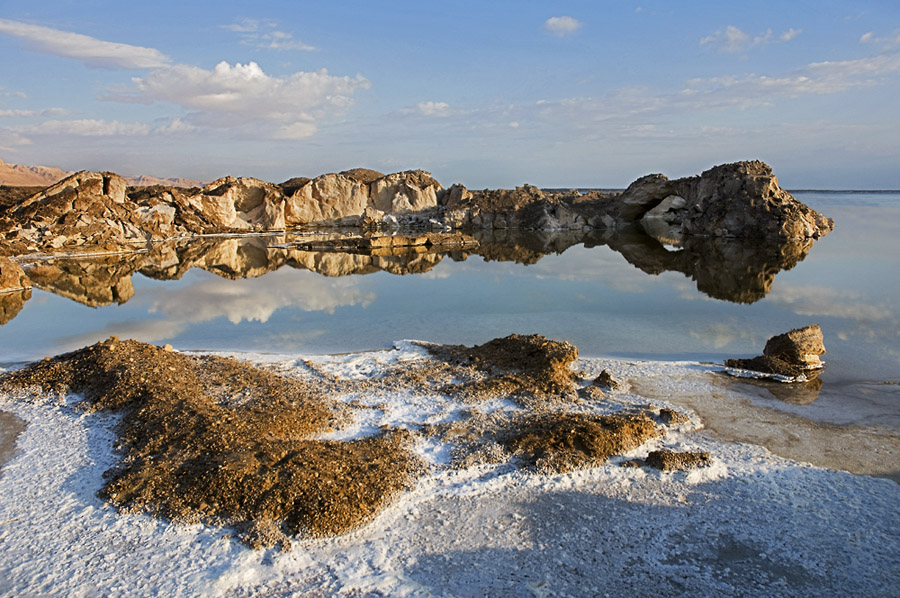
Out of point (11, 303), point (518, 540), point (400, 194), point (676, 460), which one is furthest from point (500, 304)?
point (400, 194)

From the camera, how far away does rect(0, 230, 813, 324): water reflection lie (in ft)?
55.1

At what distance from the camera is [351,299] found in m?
15.3

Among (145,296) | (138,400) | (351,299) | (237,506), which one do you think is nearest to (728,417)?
(237,506)

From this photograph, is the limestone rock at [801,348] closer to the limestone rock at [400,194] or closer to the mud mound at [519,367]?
the mud mound at [519,367]

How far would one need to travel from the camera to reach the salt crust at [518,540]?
3.81 m

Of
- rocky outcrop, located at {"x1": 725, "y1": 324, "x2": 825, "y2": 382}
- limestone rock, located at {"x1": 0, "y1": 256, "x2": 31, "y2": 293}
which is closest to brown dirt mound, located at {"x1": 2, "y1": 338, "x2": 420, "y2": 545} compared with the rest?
rocky outcrop, located at {"x1": 725, "y1": 324, "x2": 825, "y2": 382}

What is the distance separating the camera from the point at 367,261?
24.3 metres

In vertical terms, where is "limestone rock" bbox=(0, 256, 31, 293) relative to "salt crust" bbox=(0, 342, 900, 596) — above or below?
above

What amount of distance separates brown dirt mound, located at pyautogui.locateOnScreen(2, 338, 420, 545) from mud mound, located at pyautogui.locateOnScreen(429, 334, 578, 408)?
1.85 metres

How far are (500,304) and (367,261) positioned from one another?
11071 millimetres

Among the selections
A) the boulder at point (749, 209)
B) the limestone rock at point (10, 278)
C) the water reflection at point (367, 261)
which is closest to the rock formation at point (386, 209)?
the boulder at point (749, 209)

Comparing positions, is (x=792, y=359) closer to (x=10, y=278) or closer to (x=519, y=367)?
(x=519, y=367)

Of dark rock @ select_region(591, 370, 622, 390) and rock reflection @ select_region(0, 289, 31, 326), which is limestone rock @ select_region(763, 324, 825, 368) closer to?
dark rock @ select_region(591, 370, 622, 390)

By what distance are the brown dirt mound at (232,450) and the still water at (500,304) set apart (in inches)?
98.4
